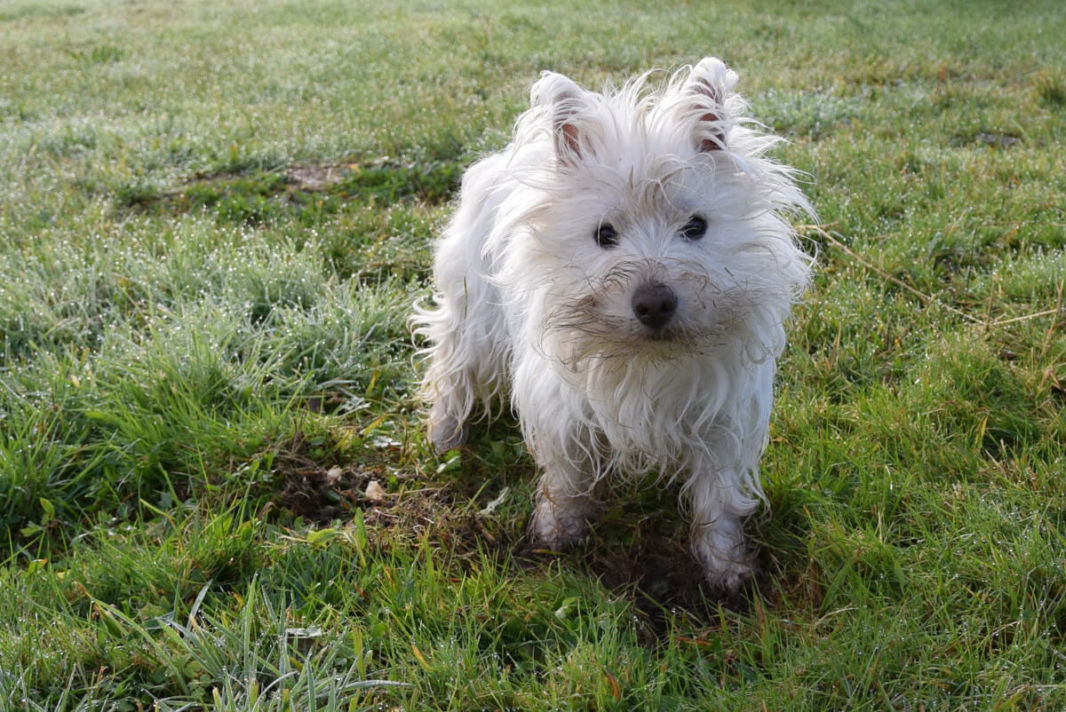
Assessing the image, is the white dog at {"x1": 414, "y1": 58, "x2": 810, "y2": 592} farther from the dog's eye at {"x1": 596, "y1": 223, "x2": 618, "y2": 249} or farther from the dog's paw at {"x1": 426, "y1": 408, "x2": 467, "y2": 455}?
the dog's paw at {"x1": 426, "y1": 408, "x2": 467, "y2": 455}

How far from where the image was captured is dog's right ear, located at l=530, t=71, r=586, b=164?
257 centimetres

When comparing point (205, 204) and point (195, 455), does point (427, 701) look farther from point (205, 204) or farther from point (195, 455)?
point (205, 204)

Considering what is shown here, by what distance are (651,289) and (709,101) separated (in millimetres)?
591

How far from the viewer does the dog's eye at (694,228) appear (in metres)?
2.48

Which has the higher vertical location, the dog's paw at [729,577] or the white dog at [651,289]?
the white dog at [651,289]

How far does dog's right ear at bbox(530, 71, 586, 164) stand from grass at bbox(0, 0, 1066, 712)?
4.13 feet

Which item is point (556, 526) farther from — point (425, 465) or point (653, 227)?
point (653, 227)

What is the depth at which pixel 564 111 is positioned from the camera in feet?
8.57

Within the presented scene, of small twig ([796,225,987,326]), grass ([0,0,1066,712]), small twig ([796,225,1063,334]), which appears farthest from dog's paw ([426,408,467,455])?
small twig ([796,225,987,326])

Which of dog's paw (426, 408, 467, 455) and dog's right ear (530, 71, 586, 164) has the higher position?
dog's right ear (530, 71, 586, 164)

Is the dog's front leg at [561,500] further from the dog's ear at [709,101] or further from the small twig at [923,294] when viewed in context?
the small twig at [923,294]

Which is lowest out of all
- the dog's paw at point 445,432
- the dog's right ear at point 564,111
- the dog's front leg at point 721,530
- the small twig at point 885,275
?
the dog's paw at point 445,432

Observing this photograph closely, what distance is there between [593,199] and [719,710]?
4.42ft

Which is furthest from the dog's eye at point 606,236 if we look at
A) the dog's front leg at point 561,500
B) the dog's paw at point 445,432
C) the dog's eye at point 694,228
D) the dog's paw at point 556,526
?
the dog's paw at point 445,432
